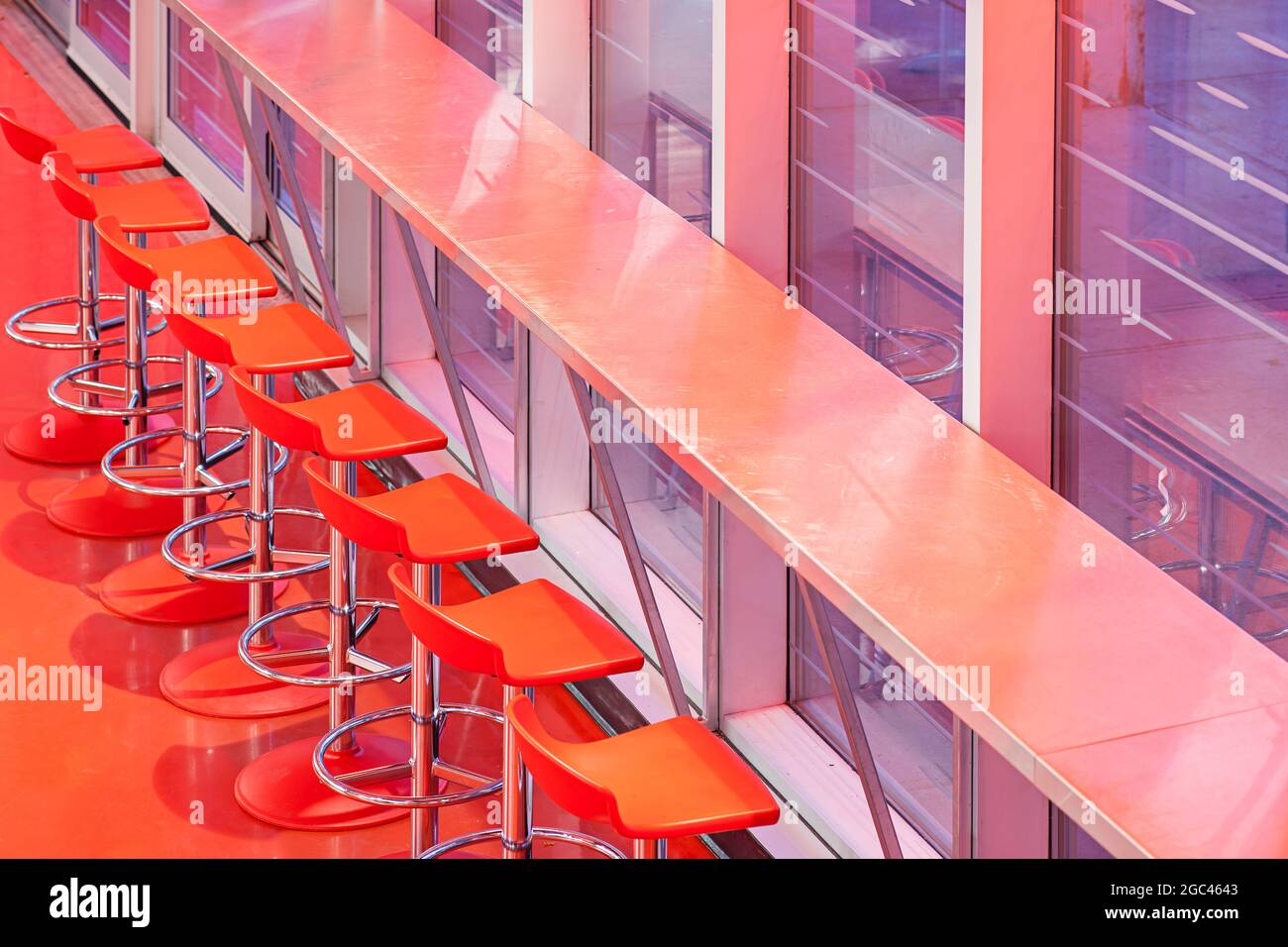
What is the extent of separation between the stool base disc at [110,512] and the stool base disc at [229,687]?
0.68 metres

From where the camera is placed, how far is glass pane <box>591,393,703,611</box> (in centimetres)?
437

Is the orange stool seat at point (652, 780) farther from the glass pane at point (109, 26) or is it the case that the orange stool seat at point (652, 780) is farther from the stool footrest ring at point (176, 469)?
the glass pane at point (109, 26)

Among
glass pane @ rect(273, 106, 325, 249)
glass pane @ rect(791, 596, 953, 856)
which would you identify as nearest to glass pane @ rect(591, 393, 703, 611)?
glass pane @ rect(791, 596, 953, 856)

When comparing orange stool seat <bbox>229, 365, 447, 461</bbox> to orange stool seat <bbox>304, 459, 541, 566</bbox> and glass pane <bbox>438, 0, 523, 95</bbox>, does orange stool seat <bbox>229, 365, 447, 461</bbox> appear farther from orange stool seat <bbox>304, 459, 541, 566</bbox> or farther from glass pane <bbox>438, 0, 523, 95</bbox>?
glass pane <bbox>438, 0, 523, 95</bbox>

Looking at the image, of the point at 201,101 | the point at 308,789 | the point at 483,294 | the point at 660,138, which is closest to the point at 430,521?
the point at 308,789

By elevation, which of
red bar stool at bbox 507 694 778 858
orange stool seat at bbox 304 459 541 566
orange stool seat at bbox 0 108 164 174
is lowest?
red bar stool at bbox 507 694 778 858

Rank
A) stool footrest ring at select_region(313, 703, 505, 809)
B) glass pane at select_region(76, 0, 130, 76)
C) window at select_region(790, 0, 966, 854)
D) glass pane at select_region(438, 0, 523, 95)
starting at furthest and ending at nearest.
Result: glass pane at select_region(76, 0, 130, 76) < glass pane at select_region(438, 0, 523, 95) < stool footrest ring at select_region(313, 703, 505, 809) < window at select_region(790, 0, 966, 854)

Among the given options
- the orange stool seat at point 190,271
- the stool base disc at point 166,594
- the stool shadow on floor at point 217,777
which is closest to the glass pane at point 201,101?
the orange stool seat at point 190,271

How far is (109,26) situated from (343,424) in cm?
486

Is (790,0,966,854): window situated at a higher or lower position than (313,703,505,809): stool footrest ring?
higher

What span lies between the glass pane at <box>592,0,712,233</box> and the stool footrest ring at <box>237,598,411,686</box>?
1.15m

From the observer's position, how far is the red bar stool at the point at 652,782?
108 inches
